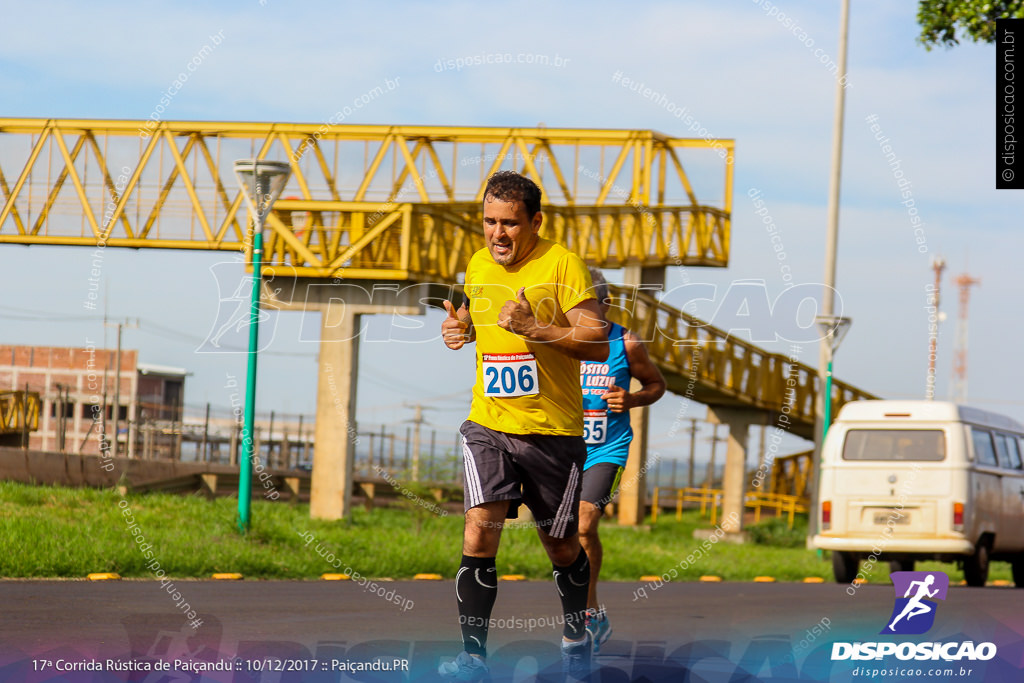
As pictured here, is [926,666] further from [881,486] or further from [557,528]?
[881,486]

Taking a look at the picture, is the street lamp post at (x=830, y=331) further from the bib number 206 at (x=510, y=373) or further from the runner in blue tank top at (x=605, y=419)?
the bib number 206 at (x=510, y=373)

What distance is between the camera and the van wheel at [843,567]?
58.0ft

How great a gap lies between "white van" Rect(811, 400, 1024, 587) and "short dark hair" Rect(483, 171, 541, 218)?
11.7 meters

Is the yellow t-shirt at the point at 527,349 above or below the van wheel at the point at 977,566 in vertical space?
above

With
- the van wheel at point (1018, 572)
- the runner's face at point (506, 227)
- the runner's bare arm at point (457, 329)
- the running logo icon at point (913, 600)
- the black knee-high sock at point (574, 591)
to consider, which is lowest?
the van wheel at point (1018, 572)

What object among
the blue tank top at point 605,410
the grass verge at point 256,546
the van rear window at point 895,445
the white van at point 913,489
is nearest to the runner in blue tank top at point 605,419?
the blue tank top at point 605,410

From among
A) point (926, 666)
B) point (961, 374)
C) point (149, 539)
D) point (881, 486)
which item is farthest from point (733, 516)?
point (961, 374)

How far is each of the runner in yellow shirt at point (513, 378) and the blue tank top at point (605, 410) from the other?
218 cm

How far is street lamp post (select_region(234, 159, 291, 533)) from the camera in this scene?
14.7 m

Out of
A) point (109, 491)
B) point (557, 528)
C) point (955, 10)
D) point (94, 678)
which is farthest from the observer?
point (109, 491)

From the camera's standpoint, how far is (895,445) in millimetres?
17594

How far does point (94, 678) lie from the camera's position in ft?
19.7

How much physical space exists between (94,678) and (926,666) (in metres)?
4.30

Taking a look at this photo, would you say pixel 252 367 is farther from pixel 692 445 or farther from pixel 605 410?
pixel 692 445
